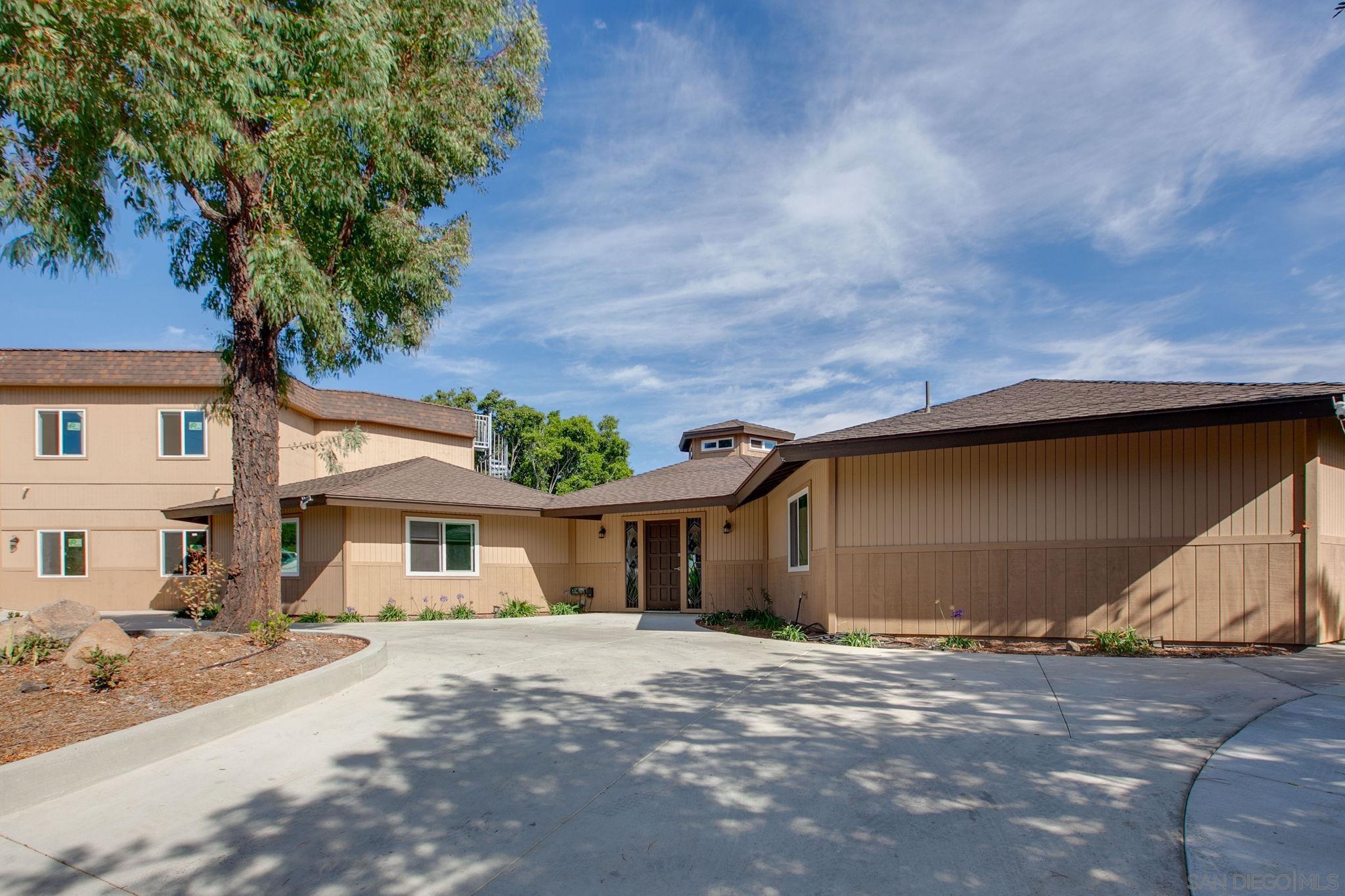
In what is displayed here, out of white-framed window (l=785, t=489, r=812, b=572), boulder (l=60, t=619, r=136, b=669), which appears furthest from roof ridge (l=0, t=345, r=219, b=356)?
white-framed window (l=785, t=489, r=812, b=572)

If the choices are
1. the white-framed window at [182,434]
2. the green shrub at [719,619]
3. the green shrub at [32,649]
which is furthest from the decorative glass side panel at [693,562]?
the white-framed window at [182,434]

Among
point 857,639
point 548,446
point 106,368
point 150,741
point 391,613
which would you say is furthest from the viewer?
point 548,446

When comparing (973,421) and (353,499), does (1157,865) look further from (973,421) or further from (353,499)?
(353,499)

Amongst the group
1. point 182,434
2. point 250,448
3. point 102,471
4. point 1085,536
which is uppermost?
point 182,434

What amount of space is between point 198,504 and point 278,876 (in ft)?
52.6

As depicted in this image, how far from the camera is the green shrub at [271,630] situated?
24.7 feet

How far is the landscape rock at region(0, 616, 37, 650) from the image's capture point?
6.62m

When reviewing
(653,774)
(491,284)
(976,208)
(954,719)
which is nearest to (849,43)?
(976,208)

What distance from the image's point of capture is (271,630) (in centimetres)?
757

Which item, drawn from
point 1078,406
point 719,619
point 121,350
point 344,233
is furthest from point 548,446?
point 1078,406

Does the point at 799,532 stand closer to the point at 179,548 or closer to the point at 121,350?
the point at 179,548

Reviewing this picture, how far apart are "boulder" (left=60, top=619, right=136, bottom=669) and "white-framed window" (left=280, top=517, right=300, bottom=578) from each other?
882 centimetres

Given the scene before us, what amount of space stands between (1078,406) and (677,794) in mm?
7126

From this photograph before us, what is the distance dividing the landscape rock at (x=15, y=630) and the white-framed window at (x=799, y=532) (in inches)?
358
